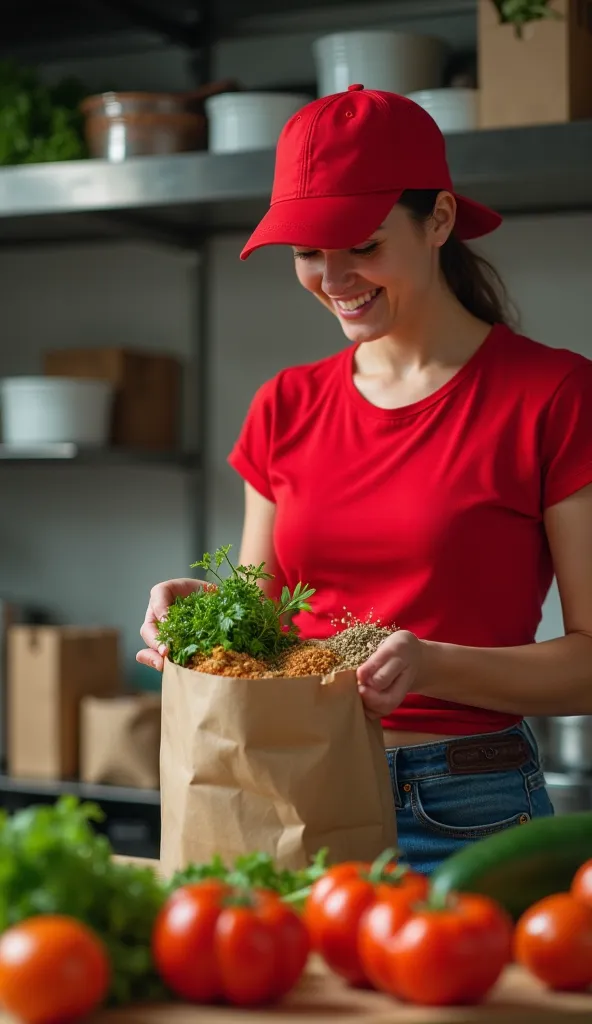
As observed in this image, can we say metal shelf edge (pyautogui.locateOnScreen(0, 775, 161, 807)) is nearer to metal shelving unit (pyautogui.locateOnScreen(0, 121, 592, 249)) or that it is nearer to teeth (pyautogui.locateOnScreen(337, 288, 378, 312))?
metal shelving unit (pyautogui.locateOnScreen(0, 121, 592, 249))

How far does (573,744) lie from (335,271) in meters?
1.37

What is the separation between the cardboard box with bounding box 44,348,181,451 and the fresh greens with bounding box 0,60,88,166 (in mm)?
411

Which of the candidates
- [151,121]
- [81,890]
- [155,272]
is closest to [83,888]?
[81,890]

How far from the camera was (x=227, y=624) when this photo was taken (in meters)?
1.23

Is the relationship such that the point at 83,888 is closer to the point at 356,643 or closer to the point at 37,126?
the point at 356,643

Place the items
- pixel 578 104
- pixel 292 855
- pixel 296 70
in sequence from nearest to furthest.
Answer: pixel 292 855 < pixel 578 104 < pixel 296 70

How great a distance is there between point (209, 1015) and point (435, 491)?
0.72 meters

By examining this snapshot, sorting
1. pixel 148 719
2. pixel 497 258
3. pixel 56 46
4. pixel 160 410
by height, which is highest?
pixel 56 46

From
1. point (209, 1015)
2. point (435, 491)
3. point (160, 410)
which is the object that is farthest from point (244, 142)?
point (209, 1015)

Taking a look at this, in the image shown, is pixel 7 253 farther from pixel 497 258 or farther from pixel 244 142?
pixel 497 258

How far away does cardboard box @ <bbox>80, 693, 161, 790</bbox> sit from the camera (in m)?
2.68

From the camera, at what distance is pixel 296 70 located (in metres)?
2.88

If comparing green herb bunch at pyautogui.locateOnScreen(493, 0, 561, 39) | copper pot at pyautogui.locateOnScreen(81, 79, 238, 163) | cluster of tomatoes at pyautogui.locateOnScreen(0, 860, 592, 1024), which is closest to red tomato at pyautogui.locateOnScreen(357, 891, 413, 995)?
cluster of tomatoes at pyautogui.locateOnScreen(0, 860, 592, 1024)

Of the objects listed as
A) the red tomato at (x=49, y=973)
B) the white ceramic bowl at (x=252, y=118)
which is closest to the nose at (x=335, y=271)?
the red tomato at (x=49, y=973)
